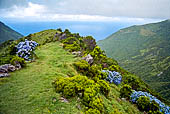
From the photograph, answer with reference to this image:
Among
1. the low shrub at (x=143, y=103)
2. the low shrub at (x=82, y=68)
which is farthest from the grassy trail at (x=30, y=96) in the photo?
the low shrub at (x=143, y=103)

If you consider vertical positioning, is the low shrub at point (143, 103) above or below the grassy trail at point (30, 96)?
below

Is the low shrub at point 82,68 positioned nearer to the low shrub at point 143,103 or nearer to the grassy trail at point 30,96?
the grassy trail at point 30,96

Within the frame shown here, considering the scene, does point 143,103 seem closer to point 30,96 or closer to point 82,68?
point 82,68

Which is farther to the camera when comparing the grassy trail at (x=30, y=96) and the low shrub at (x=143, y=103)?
the low shrub at (x=143, y=103)

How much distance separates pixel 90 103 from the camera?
11.8m

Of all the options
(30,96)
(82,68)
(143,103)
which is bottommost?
(143,103)

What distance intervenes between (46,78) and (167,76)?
193545 mm

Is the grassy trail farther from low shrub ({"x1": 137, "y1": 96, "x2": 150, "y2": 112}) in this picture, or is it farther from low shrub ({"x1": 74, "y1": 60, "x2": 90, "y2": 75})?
low shrub ({"x1": 137, "y1": 96, "x2": 150, "y2": 112})

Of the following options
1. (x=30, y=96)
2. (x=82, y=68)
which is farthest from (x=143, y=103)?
(x=30, y=96)

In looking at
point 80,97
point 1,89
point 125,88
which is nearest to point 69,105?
point 80,97

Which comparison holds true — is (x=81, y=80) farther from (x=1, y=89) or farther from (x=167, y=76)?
(x=167, y=76)

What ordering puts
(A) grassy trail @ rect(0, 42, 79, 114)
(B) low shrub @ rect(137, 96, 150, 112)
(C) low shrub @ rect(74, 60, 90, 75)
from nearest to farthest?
(A) grassy trail @ rect(0, 42, 79, 114), (B) low shrub @ rect(137, 96, 150, 112), (C) low shrub @ rect(74, 60, 90, 75)

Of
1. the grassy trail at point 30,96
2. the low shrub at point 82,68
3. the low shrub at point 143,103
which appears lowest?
the low shrub at point 143,103

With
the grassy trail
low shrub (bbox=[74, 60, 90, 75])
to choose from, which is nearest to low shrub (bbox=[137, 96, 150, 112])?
low shrub (bbox=[74, 60, 90, 75])
